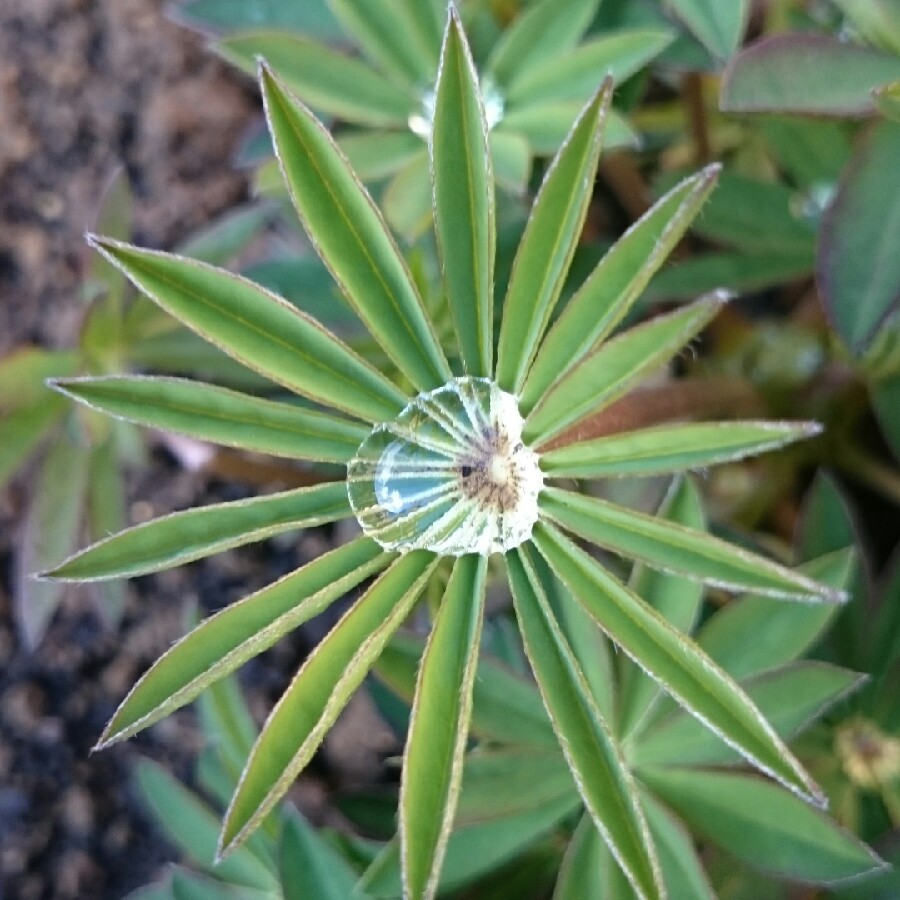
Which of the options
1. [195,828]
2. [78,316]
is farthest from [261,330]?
[78,316]

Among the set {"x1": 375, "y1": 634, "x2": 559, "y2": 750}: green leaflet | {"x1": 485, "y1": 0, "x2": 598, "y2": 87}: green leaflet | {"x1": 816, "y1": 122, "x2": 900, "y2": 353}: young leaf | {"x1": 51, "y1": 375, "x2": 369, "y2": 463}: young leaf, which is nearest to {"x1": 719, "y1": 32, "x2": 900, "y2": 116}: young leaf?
{"x1": 816, "y1": 122, "x2": 900, "y2": 353}: young leaf

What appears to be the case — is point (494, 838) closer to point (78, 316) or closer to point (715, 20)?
point (715, 20)

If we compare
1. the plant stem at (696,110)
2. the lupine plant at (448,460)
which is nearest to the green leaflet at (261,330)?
the lupine plant at (448,460)

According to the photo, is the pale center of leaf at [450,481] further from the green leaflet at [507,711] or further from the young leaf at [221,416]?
the green leaflet at [507,711]

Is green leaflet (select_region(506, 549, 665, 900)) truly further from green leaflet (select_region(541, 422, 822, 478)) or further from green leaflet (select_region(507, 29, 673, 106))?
green leaflet (select_region(507, 29, 673, 106))

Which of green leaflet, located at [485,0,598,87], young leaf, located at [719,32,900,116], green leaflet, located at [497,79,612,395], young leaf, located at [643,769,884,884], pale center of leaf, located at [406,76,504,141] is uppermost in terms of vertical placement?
green leaflet, located at [485,0,598,87]

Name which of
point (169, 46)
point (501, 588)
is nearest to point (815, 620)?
point (501, 588)
